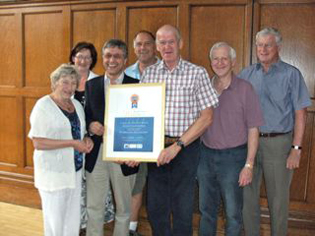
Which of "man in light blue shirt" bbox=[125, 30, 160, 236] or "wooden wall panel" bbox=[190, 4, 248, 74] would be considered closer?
"man in light blue shirt" bbox=[125, 30, 160, 236]

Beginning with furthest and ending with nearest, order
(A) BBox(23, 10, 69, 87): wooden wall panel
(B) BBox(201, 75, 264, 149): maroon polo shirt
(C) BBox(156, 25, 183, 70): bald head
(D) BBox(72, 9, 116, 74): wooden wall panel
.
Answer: (A) BBox(23, 10, 69, 87): wooden wall panel < (D) BBox(72, 9, 116, 74): wooden wall panel < (B) BBox(201, 75, 264, 149): maroon polo shirt < (C) BBox(156, 25, 183, 70): bald head

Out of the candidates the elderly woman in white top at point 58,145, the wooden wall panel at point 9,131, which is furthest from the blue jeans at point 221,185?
the wooden wall panel at point 9,131

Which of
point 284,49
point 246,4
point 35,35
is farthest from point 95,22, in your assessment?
point 284,49

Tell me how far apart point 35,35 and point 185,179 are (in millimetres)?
2336

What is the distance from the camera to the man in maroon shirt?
2.14 meters

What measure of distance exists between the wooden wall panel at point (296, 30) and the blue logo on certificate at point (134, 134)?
4.51 feet

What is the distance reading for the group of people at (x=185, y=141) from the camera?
2.05 meters

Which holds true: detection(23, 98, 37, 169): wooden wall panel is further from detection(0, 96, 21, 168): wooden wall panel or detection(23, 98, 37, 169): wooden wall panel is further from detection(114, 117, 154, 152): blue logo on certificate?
detection(114, 117, 154, 152): blue logo on certificate

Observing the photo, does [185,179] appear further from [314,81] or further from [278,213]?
[314,81]

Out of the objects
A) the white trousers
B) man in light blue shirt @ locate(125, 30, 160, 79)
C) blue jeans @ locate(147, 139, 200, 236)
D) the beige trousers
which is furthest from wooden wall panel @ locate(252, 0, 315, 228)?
the white trousers

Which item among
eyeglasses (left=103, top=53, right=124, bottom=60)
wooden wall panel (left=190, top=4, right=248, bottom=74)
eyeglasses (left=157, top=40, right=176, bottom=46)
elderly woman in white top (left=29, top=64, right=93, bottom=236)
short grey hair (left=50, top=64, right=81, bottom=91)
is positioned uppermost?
wooden wall panel (left=190, top=4, right=248, bottom=74)

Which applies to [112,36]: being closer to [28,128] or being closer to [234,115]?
[28,128]

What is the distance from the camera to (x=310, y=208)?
2.84 m

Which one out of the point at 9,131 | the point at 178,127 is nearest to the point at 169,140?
the point at 178,127
